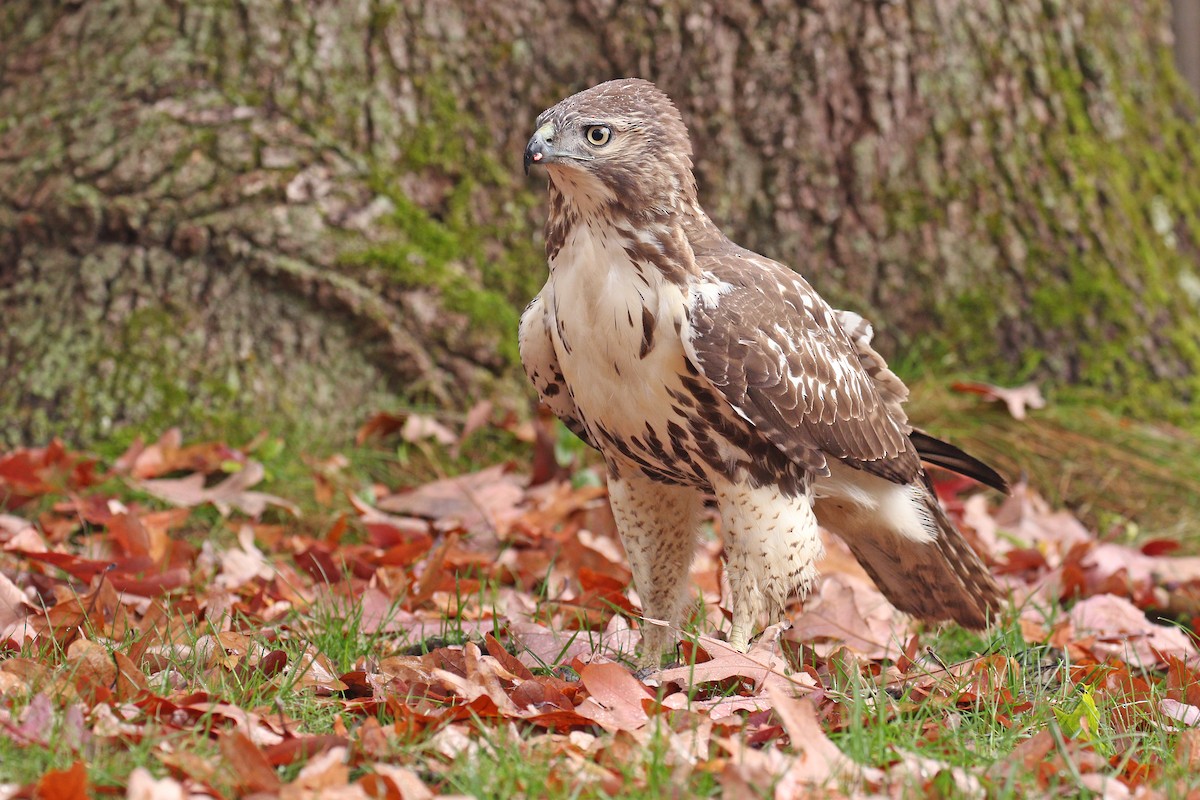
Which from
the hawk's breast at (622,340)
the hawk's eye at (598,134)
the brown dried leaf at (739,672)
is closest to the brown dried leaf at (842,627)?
the brown dried leaf at (739,672)

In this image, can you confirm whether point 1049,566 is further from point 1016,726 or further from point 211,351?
point 211,351

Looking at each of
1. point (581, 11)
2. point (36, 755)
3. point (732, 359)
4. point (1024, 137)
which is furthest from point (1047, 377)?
point (36, 755)

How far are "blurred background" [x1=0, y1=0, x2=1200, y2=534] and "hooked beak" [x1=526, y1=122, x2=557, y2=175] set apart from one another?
217 centimetres

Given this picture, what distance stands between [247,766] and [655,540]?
1617 millimetres

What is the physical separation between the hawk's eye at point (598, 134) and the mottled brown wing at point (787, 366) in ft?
1.34

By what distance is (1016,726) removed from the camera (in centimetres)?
291

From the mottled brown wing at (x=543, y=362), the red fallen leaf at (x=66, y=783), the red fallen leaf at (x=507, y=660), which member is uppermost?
the mottled brown wing at (x=543, y=362)

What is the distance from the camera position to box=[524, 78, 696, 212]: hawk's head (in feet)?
10.7

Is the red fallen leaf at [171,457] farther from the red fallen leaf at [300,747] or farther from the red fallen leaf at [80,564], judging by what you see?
the red fallen leaf at [300,747]

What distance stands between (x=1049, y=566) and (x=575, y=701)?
2484 millimetres

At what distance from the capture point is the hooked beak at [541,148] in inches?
125

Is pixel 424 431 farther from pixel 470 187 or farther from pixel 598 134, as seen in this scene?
pixel 598 134

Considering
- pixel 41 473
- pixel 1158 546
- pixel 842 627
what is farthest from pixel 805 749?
pixel 41 473

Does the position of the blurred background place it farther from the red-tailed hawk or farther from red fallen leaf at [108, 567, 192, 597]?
the red-tailed hawk
